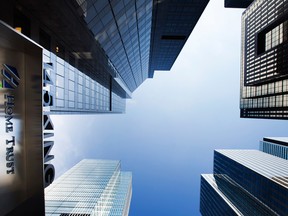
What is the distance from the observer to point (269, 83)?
106 metres

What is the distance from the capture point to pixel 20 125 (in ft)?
37.9

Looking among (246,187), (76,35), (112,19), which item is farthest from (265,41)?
(76,35)

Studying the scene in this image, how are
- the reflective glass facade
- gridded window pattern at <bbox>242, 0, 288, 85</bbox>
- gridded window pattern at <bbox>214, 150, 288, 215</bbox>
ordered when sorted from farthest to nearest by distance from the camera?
the reflective glass facade < gridded window pattern at <bbox>242, 0, 288, 85</bbox> < gridded window pattern at <bbox>214, 150, 288, 215</bbox>

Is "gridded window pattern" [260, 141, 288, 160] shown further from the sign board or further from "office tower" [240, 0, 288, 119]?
the sign board

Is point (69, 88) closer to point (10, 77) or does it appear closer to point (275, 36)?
point (10, 77)

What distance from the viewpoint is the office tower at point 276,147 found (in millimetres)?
137150

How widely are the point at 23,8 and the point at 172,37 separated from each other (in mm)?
65297

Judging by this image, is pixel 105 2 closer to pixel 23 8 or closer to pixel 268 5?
pixel 23 8

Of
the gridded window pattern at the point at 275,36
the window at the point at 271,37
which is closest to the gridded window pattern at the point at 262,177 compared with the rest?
the window at the point at 271,37

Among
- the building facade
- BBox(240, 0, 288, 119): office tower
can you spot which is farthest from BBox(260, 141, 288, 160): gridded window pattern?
the building facade

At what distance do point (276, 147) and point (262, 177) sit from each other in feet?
200

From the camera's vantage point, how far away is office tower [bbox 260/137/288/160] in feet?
450

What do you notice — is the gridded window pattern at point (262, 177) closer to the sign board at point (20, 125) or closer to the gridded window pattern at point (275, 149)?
the gridded window pattern at point (275, 149)

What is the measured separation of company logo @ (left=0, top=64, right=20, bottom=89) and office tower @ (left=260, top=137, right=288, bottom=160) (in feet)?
492
